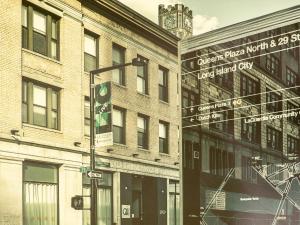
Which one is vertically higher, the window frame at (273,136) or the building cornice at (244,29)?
the building cornice at (244,29)

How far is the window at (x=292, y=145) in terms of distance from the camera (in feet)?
32.0

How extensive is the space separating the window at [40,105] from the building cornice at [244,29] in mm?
9941

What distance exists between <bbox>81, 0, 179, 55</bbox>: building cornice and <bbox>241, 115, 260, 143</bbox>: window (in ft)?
49.9

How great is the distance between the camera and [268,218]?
10164mm

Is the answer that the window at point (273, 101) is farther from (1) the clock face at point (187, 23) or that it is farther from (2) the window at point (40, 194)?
(1) the clock face at point (187, 23)

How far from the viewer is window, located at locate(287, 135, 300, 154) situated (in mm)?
9767

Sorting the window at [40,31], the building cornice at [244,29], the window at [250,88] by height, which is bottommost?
the window at [250,88]

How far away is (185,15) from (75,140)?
2206 centimetres

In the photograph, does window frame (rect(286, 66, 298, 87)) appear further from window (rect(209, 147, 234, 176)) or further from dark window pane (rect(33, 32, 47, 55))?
dark window pane (rect(33, 32, 47, 55))

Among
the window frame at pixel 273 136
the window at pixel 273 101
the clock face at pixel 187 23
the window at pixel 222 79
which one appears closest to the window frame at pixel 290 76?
the window at pixel 273 101

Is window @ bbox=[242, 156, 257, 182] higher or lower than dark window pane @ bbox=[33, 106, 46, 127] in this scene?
lower

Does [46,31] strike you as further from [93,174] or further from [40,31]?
[93,174]

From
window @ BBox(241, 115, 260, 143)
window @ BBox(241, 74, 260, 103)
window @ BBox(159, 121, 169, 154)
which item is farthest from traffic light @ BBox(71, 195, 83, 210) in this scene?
window @ BBox(159, 121, 169, 154)

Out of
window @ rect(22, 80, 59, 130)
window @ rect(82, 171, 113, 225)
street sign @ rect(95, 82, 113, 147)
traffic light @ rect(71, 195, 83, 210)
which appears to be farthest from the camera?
window @ rect(82, 171, 113, 225)
